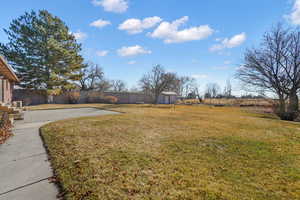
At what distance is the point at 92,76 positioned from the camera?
28.3m

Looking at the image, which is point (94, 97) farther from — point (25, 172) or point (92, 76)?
point (25, 172)

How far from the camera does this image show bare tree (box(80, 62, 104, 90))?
1092 inches

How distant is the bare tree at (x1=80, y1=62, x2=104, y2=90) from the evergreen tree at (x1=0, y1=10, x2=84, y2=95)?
10.6 metres

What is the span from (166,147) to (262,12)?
33.9ft

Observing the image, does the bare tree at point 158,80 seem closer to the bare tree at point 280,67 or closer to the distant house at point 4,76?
the bare tree at point 280,67

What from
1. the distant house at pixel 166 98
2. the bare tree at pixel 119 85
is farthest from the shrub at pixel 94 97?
the bare tree at pixel 119 85

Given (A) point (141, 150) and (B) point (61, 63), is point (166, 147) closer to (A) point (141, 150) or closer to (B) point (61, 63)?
(A) point (141, 150)

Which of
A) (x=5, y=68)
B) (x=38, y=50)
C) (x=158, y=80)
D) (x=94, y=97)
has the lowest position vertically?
(x=94, y=97)

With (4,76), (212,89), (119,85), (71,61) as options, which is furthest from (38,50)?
(212,89)

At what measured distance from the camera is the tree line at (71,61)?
37.9ft

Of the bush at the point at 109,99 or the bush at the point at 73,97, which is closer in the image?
the bush at the point at 73,97

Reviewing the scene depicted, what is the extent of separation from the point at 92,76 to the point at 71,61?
36.0ft

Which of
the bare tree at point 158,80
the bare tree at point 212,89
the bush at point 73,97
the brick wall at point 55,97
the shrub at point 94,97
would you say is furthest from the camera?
the bare tree at point 212,89

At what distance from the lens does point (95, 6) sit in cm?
810
